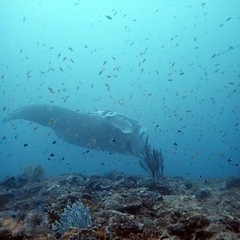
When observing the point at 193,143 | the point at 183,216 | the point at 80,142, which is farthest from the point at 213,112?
the point at 183,216

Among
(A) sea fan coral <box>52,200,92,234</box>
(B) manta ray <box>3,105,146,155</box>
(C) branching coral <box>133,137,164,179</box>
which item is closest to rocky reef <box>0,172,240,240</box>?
(A) sea fan coral <box>52,200,92,234</box>

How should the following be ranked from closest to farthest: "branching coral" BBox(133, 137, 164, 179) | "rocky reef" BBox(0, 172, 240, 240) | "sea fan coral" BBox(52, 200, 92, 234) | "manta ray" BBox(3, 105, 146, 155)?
"rocky reef" BBox(0, 172, 240, 240), "sea fan coral" BBox(52, 200, 92, 234), "branching coral" BBox(133, 137, 164, 179), "manta ray" BBox(3, 105, 146, 155)

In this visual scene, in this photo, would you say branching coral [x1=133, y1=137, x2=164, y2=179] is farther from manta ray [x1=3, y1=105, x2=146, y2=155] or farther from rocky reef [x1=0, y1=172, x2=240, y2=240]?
rocky reef [x1=0, y1=172, x2=240, y2=240]

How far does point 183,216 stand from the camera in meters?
4.77

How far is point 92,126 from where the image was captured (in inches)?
635

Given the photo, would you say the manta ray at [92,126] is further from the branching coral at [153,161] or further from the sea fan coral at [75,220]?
the sea fan coral at [75,220]

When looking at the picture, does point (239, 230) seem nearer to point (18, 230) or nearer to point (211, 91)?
point (18, 230)

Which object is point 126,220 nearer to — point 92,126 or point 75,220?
point 75,220

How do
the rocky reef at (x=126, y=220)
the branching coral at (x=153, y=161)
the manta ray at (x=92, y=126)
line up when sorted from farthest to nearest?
the manta ray at (x=92, y=126), the branching coral at (x=153, y=161), the rocky reef at (x=126, y=220)

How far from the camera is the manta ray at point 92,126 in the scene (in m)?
15.5

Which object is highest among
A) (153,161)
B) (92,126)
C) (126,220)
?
(92,126)

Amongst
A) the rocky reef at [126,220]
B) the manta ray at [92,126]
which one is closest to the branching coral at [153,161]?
the manta ray at [92,126]

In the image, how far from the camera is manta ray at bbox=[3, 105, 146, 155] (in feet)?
50.7

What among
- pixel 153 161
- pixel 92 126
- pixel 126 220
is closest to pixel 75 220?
pixel 126 220
